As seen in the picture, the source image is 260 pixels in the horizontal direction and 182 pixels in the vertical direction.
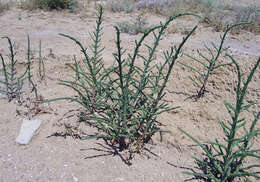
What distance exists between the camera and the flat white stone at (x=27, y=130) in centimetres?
184

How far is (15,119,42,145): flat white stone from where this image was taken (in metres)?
1.84

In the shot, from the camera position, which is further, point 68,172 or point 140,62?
point 140,62

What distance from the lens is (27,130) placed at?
6.30 ft

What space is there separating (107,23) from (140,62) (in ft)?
10.3

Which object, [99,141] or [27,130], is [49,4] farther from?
[99,141]

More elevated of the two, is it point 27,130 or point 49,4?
point 49,4

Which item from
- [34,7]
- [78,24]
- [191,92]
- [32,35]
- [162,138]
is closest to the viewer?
[162,138]

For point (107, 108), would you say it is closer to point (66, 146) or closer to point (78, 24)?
point (66, 146)

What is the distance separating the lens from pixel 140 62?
3205 mm

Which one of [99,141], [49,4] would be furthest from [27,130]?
[49,4]

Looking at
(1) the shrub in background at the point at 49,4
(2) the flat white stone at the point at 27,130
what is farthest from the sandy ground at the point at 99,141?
(1) the shrub in background at the point at 49,4

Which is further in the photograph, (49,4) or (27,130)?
(49,4)

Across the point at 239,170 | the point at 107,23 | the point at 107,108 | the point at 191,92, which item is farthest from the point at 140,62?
the point at 107,23

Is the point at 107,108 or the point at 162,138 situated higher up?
the point at 107,108
